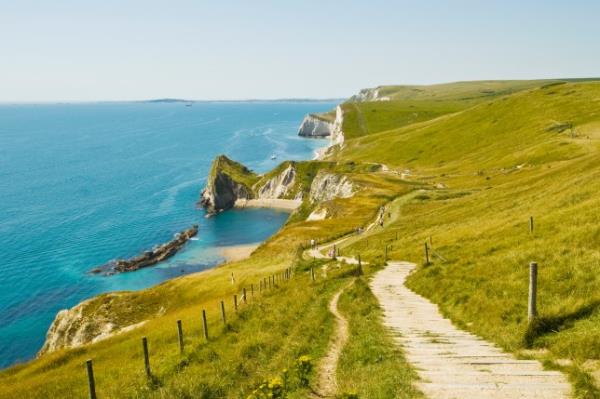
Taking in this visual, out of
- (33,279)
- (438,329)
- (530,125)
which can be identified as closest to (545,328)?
(438,329)

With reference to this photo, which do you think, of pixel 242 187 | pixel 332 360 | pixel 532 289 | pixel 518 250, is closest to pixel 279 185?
pixel 242 187

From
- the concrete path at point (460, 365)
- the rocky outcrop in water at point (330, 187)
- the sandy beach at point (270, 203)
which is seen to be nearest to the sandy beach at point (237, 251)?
the rocky outcrop in water at point (330, 187)

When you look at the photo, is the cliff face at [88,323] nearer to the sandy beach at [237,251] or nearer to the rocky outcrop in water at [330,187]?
the sandy beach at [237,251]

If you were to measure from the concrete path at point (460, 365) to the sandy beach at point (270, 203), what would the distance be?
6009 inches

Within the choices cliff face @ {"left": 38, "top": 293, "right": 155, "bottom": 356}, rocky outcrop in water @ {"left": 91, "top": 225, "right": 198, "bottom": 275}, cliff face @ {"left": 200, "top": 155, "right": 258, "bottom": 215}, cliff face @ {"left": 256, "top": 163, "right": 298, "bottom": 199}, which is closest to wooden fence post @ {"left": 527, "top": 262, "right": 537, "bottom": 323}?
cliff face @ {"left": 38, "top": 293, "right": 155, "bottom": 356}

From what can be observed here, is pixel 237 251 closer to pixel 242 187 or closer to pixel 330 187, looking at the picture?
pixel 330 187

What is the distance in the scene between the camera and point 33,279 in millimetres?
100250

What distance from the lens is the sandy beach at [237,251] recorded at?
118 metres

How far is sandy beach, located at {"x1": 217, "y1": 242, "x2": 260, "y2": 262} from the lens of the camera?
11850 centimetres

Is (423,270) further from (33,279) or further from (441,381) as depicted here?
(33,279)

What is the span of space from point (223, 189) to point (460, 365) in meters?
169

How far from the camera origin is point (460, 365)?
14.6m

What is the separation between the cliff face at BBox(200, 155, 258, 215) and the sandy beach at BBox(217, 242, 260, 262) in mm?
42352

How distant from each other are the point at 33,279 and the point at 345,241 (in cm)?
7126
